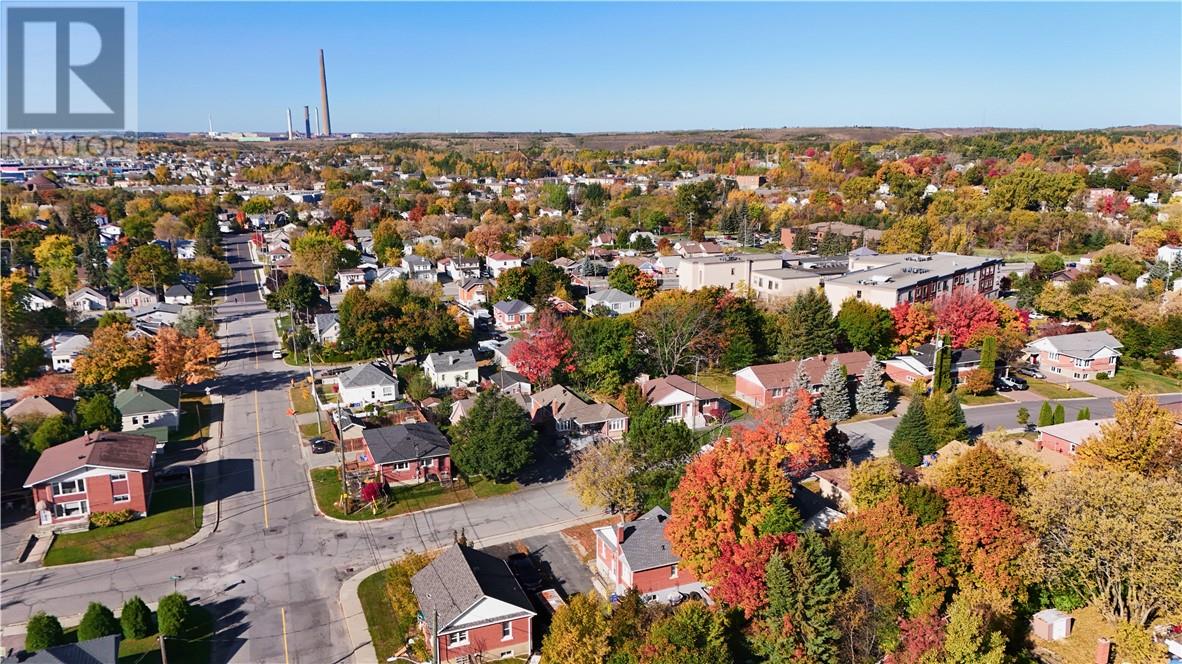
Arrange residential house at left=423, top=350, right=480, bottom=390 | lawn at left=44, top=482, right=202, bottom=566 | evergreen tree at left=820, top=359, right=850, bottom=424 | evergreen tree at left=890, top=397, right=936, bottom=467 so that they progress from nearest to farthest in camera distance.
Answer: lawn at left=44, top=482, right=202, bottom=566
evergreen tree at left=890, top=397, right=936, bottom=467
evergreen tree at left=820, top=359, right=850, bottom=424
residential house at left=423, top=350, right=480, bottom=390

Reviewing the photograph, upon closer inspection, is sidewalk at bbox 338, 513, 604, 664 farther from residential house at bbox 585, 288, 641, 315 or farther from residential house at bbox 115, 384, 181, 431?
residential house at bbox 585, 288, 641, 315

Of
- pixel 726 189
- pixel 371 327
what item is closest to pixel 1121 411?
pixel 371 327

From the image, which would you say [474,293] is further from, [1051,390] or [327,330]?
[1051,390]

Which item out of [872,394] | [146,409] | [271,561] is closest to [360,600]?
[271,561]

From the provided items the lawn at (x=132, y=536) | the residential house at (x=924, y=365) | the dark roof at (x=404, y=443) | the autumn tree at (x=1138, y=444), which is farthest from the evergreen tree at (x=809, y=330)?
the lawn at (x=132, y=536)

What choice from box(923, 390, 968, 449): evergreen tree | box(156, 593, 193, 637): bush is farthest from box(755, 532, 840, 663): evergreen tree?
box(156, 593, 193, 637): bush

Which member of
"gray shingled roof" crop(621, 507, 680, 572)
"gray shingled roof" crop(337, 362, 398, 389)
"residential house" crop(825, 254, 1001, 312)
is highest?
"residential house" crop(825, 254, 1001, 312)
